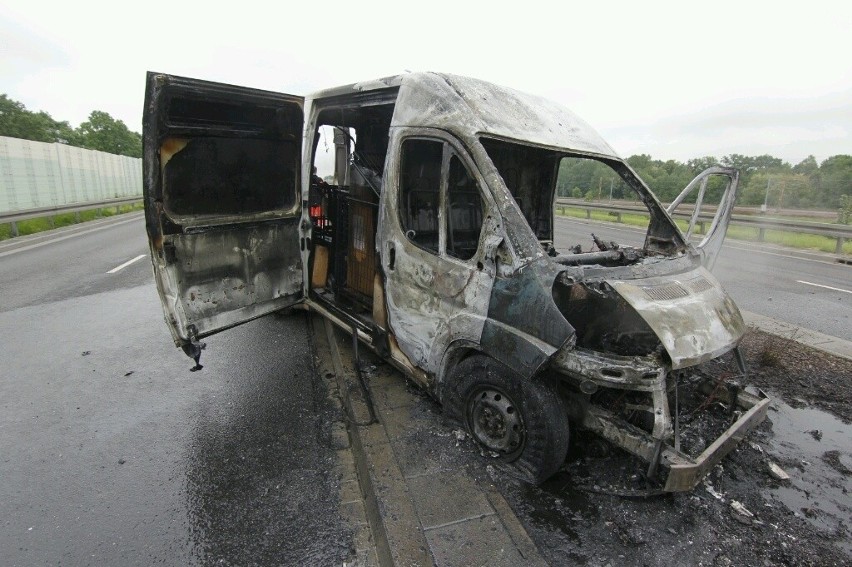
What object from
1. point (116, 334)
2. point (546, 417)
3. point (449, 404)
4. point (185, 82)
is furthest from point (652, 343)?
point (116, 334)

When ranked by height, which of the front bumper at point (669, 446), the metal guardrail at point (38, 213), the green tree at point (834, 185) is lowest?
the front bumper at point (669, 446)

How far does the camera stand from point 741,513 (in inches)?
101

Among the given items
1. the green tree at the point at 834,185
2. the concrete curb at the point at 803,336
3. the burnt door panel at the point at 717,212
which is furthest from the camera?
the green tree at the point at 834,185

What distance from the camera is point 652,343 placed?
2604mm

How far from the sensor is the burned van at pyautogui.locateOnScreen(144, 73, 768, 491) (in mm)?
2551

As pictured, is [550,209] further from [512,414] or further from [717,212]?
[512,414]

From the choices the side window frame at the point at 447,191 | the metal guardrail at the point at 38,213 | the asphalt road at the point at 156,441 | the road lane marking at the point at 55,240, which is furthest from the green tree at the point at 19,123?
the side window frame at the point at 447,191

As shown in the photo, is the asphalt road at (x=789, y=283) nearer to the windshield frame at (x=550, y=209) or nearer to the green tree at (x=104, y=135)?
the windshield frame at (x=550, y=209)

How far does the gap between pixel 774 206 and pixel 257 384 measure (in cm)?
1931

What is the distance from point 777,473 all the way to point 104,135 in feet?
226

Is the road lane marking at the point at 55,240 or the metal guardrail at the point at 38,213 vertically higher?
the metal guardrail at the point at 38,213

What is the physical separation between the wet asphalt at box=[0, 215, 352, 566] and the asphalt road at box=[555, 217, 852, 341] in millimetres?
4794

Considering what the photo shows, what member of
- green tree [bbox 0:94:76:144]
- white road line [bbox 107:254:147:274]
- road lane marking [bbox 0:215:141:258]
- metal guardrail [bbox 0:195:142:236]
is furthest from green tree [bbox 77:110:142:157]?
white road line [bbox 107:254:147:274]

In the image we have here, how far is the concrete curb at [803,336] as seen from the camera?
471 cm
